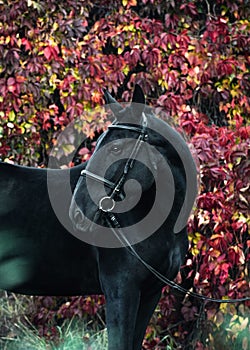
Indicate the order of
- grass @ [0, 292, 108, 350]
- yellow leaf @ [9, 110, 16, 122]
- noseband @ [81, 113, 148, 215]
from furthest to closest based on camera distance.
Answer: yellow leaf @ [9, 110, 16, 122]
grass @ [0, 292, 108, 350]
noseband @ [81, 113, 148, 215]

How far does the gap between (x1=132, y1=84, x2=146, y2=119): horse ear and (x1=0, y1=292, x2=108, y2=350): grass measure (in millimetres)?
2493

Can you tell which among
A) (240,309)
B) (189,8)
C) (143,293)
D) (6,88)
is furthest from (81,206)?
(189,8)

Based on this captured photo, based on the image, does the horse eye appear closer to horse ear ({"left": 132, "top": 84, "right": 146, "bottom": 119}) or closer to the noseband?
the noseband

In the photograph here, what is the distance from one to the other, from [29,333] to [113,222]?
2.45 metres

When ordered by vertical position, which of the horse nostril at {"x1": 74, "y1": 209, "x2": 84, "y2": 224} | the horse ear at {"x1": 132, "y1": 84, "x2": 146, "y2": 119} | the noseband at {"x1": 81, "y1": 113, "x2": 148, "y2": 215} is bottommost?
the horse nostril at {"x1": 74, "y1": 209, "x2": 84, "y2": 224}

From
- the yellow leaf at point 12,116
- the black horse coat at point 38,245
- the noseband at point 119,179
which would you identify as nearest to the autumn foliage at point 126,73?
the yellow leaf at point 12,116

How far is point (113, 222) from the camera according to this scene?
3.27m

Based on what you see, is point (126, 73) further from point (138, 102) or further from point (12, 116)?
point (138, 102)

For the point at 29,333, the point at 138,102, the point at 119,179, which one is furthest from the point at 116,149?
the point at 29,333

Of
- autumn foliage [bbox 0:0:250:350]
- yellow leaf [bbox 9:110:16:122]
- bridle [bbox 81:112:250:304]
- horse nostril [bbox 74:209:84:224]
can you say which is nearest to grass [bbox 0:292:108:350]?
autumn foliage [bbox 0:0:250:350]

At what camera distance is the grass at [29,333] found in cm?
514

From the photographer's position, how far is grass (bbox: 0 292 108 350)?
16.9 ft

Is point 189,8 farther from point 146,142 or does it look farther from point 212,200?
point 146,142

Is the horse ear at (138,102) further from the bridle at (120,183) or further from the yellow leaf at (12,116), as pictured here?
the yellow leaf at (12,116)
